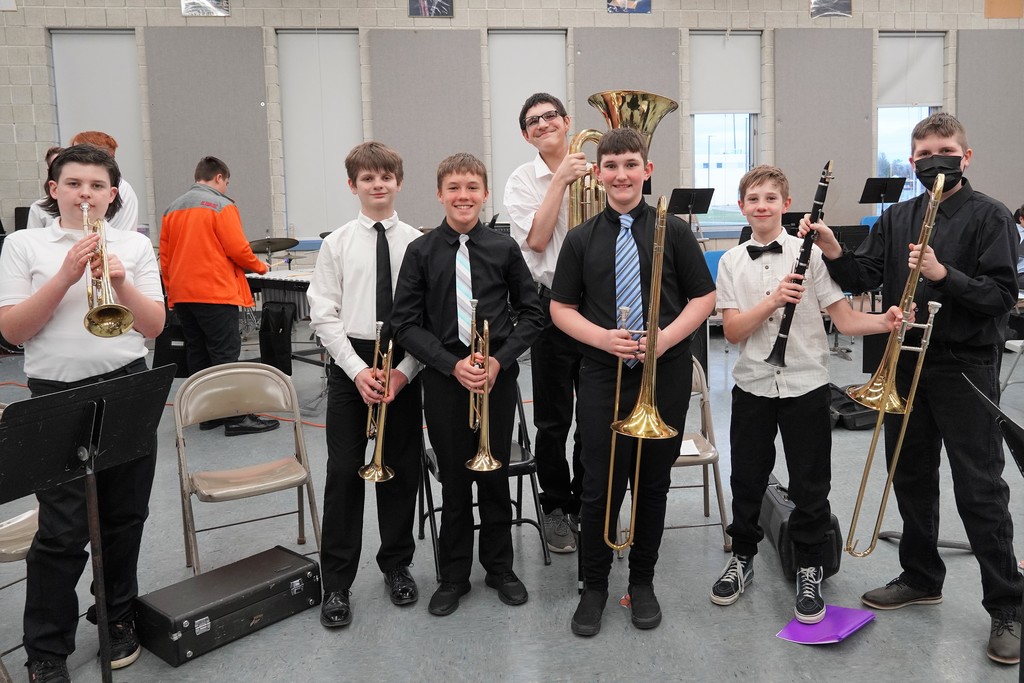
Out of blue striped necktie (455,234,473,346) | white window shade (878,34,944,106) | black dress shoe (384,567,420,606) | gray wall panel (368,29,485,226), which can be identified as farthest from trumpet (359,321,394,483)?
white window shade (878,34,944,106)

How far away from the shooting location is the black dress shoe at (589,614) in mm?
2789

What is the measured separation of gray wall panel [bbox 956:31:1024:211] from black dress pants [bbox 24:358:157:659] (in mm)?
11298

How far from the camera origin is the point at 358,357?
288 cm

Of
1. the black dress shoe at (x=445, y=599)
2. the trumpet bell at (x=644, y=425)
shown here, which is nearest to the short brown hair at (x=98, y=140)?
the black dress shoe at (x=445, y=599)

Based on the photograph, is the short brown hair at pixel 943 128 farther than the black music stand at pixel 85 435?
Yes

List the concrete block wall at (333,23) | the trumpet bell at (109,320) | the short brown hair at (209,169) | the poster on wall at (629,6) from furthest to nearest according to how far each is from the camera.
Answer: the poster on wall at (629,6) → the concrete block wall at (333,23) → the short brown hair at (209,169) → the trumpet bell at (109,320)

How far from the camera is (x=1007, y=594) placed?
2562 mm

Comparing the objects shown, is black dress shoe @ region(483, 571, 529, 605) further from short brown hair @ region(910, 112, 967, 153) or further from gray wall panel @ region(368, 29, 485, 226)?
gray wall panel @ region(368, 29, 485, 226)

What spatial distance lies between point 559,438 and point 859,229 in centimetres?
464

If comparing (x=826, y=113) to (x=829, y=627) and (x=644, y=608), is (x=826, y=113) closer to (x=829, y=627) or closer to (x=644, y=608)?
(x=829, y=627)

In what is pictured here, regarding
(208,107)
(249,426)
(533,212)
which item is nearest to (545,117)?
(533,212)

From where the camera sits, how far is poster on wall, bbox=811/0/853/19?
10.3 meters

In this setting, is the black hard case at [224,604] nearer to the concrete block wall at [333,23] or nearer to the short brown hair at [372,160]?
the short brown hair at [372,160]

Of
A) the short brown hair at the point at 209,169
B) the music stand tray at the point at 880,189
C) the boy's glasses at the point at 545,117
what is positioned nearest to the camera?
the boy's glasses at the point at 545,117
